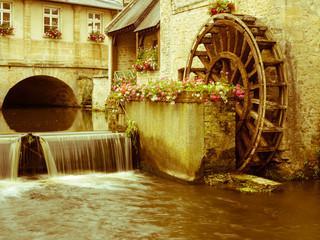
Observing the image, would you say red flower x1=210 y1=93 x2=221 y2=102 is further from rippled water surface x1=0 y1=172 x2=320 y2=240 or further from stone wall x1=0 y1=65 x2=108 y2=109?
stone wall x1=0 y1=65 x2=108 y2=109

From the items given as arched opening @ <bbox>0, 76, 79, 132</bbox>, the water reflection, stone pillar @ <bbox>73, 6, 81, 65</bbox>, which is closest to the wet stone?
the water reflection

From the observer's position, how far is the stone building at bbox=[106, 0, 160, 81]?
745 inches

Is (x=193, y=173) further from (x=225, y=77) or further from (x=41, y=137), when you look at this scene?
(x=41, y=137)

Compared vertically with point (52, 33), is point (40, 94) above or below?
below

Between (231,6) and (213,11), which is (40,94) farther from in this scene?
(231,6)

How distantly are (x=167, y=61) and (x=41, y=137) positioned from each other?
517 cm

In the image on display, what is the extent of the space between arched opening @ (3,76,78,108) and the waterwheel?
58.9 ft

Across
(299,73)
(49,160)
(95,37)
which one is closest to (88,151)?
(49,160)

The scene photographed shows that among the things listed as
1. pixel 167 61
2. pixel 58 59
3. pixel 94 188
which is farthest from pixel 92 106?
pixel 94 188

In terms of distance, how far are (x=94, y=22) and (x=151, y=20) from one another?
964cm

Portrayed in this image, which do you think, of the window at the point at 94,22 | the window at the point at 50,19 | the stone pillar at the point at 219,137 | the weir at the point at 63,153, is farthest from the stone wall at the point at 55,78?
the stone pillar at the point at 219,137

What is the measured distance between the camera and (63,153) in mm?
10172

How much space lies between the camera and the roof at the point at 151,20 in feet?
60.1

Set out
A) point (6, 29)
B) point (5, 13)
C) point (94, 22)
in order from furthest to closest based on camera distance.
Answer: point (94, 22), point (5, 13), point (6, 29)
